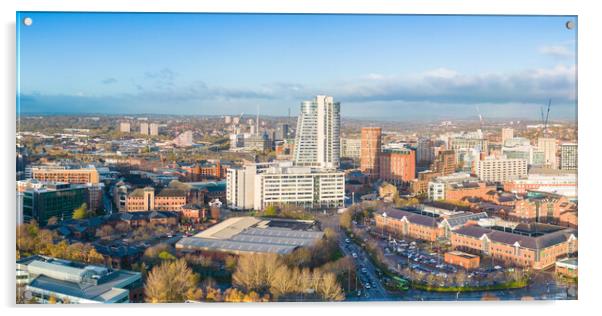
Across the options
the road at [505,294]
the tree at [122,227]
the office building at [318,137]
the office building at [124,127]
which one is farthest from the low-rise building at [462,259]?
the office building at [124,127]

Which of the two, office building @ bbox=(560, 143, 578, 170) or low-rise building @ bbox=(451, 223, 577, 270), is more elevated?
office building @ bbox=(560, 143, 578, 170)

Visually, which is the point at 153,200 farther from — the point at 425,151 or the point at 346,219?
the point at 425,151

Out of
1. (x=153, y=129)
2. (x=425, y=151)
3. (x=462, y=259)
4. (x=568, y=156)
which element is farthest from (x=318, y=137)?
(x=568, y=156)

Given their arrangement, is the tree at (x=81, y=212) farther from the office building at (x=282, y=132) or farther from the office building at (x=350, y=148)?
the office building at (x=350, y=148)

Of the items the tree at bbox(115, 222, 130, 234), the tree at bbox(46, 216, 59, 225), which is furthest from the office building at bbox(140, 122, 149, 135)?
the tree at bbox(46, 216, 59, 225)

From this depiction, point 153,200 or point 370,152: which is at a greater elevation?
point 370,152

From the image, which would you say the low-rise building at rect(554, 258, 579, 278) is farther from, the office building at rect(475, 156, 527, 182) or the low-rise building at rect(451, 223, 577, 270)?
the office building at rect(475, 156, 527, 182)

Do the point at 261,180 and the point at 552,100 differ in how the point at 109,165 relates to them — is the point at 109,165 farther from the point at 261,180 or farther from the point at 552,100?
the point at 552,100
